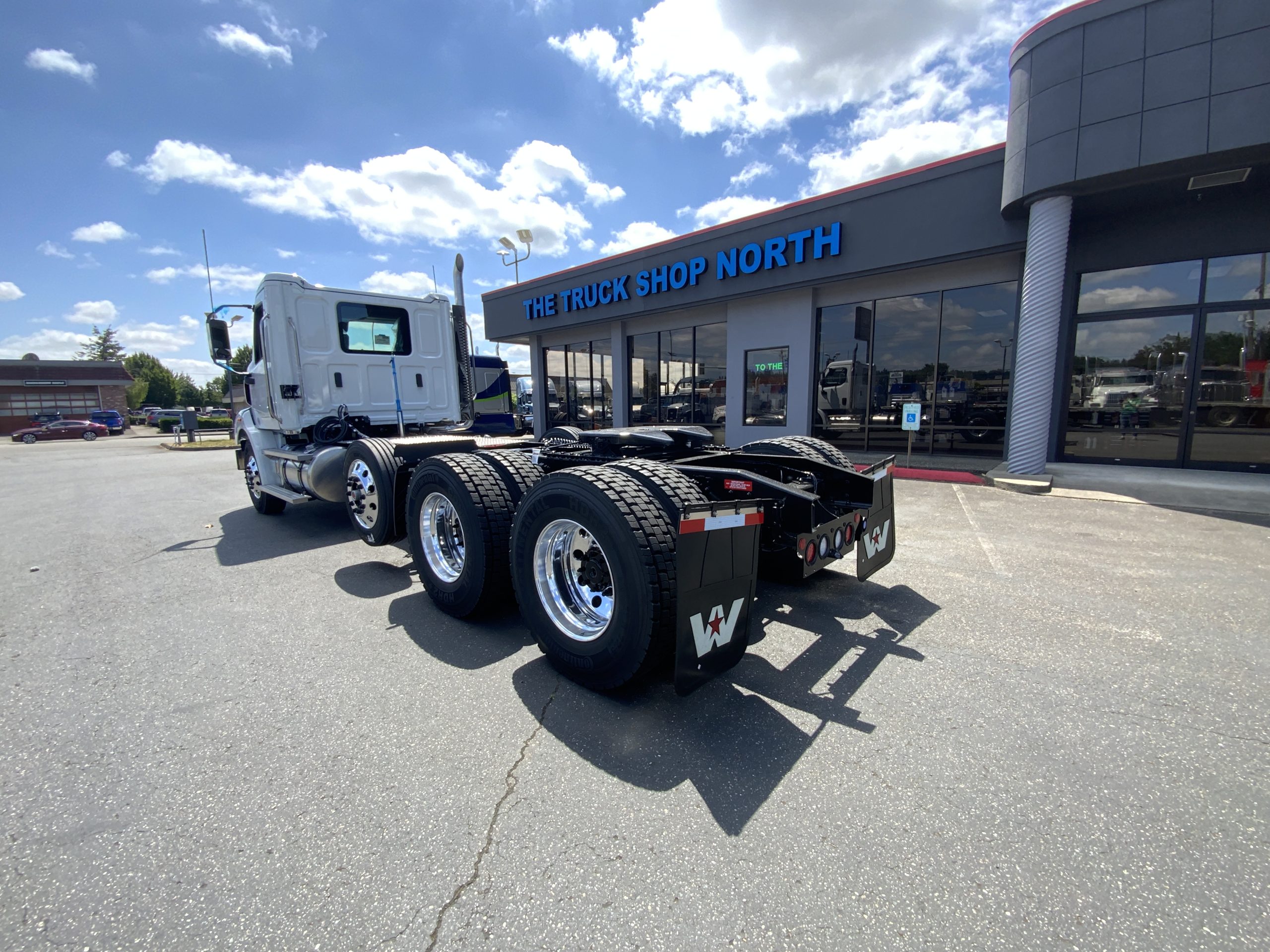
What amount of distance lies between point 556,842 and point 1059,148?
10793 millimetres

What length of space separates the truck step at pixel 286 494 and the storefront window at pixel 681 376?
33.4 ft

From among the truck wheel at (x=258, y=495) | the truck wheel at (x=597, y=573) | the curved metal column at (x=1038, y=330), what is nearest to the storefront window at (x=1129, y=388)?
the curved metal column at (x=1038, y=330)

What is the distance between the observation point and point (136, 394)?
60562mm

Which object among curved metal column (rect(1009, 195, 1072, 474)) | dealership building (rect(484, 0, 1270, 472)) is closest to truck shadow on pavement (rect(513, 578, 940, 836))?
curved metal column (rect(1009, 195, 1072, 474))

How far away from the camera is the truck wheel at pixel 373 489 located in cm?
486

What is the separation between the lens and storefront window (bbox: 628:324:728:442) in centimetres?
1441

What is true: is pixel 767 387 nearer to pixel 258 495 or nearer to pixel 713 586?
pixel 258 495

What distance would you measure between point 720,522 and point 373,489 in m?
3.95

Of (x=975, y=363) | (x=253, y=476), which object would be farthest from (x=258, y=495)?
(x=975, y=363)

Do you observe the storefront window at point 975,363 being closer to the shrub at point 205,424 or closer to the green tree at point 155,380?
the shrub at point 205,424

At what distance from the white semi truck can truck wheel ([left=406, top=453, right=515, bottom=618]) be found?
0.5 inches

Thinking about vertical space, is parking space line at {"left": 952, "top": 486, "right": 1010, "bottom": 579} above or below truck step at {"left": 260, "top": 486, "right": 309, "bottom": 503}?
below

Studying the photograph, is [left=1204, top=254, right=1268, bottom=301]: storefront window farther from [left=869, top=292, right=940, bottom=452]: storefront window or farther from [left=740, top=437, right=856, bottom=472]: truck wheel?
[left=740, top=437, right=856, bottom=472]: truck wheel

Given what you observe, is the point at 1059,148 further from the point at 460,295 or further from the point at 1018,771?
the point at 1018,771
